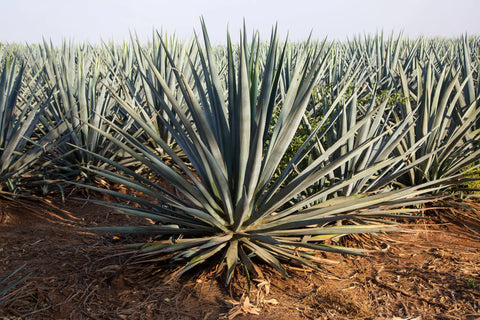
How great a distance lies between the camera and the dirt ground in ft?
8.64

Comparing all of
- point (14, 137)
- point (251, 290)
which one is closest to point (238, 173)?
point (251, 290)

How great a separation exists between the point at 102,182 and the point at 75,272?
74.5 inches

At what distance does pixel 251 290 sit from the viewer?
281cm

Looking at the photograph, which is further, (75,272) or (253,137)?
(75,272)

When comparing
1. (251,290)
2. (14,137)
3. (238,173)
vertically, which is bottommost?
(251,290)

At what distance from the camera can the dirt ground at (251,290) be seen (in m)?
2.63

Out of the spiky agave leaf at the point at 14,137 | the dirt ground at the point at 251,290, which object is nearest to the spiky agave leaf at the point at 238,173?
the dirt ground at the point at 251,290

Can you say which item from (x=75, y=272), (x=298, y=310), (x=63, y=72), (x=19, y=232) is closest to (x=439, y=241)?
(x=298, y=310)

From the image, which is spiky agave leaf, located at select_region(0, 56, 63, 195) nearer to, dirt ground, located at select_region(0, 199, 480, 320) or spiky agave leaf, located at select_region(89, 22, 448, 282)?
dirt ground, located at select_region(0, 199, 480, 320)

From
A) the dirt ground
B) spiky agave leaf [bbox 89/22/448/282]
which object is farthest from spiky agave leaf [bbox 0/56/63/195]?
spiky agave leaf [bbox 89/22/448/282]

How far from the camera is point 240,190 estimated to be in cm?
278

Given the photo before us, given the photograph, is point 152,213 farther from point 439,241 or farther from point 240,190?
point 439,241

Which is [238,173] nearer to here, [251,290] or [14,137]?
[251,290]

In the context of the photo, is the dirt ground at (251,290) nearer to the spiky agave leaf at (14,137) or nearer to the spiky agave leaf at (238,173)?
the spiky agave leaf at (238,173)
